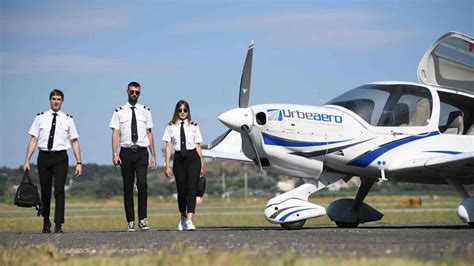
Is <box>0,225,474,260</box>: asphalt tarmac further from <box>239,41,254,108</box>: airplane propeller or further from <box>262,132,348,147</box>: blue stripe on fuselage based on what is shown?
<box>239,41,254,108</box>: airplane propeller

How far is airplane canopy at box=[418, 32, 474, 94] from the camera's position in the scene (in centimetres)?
1800

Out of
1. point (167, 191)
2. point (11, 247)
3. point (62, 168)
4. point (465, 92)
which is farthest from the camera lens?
point (167, 191)

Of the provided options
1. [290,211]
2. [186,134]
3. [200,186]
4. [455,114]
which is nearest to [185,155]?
[186,134]

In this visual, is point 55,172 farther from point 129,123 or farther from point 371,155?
point 371,155

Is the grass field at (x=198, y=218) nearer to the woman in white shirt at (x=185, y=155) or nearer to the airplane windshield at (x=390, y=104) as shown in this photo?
the woman in white shirt at (x=185, y=155)

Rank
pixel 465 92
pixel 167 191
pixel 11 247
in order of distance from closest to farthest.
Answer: pixel 11 247 → pixel 465 92 → pixel 167 191

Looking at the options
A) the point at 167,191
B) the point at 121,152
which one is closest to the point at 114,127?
the point at 121,152

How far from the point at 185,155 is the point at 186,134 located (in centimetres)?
33

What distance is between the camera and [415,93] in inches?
686

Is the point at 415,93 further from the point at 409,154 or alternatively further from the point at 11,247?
the point at 11,247

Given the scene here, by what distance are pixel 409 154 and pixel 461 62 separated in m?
2.16

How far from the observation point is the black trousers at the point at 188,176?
16188 millimetres

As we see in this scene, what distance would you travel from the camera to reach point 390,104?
17109 millimetres

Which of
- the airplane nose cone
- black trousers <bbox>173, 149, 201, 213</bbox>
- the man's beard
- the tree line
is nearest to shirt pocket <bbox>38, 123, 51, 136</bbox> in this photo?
the man's beard
